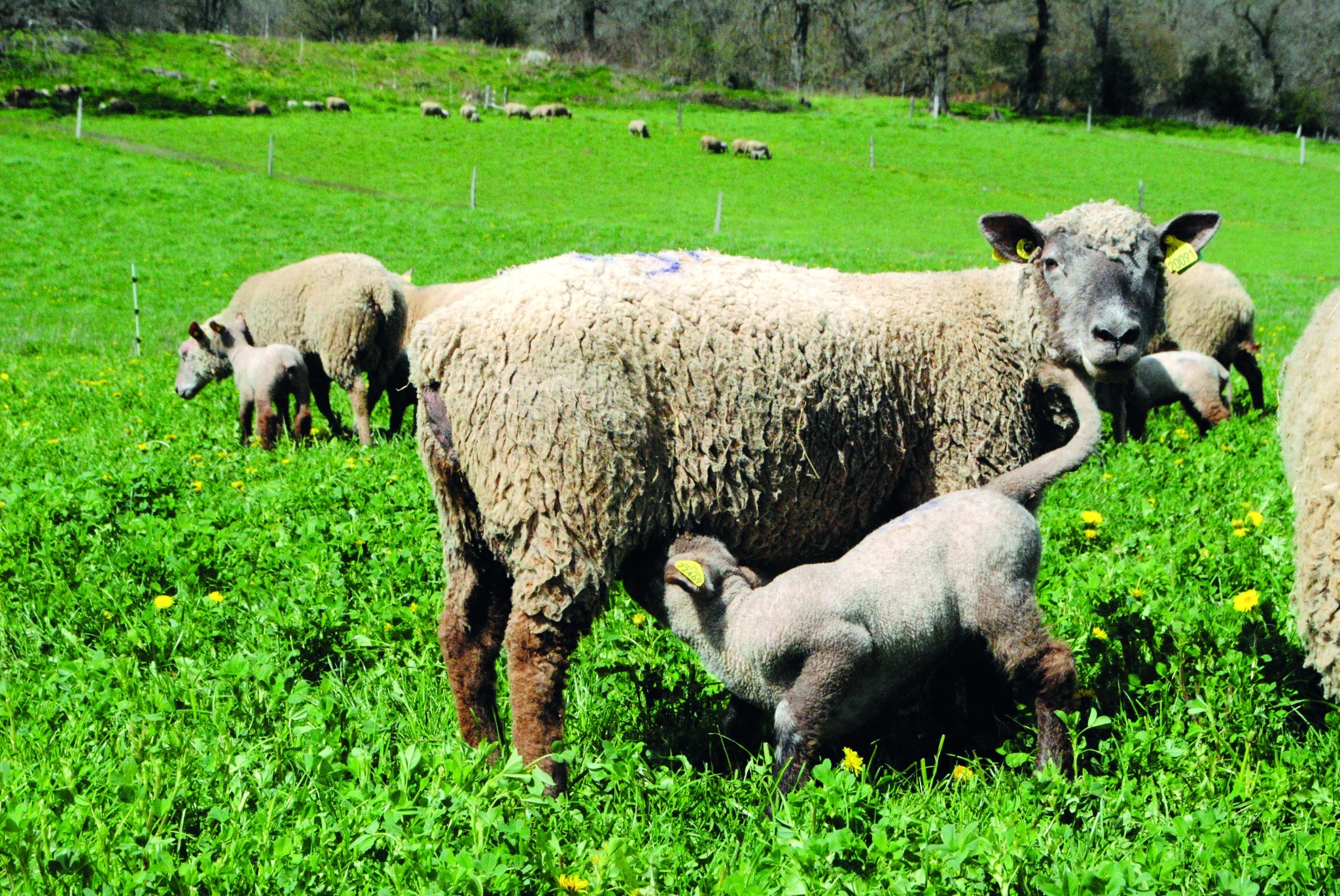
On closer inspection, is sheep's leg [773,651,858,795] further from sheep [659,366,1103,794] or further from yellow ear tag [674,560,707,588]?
yellow ear tag [674,560,707,588]

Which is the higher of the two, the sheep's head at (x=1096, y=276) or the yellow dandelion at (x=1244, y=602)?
the sheep's head at (x=1096, y=276)

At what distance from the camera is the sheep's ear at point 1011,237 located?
13.9 ft

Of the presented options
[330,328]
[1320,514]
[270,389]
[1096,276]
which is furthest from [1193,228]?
[330,328]

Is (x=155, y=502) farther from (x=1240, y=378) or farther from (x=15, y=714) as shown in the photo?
(x=1240, y=378)

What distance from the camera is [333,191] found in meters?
28.8

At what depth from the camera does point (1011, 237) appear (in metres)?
4.29

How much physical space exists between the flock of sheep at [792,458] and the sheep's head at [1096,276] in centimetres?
1

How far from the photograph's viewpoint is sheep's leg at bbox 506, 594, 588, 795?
342cm

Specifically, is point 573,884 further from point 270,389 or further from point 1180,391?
point 1180,391

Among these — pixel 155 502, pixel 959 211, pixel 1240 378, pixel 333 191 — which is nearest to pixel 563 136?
pixel 333 191

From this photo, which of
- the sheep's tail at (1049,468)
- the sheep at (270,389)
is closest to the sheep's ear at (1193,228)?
the sheep's tail at (1049,468)

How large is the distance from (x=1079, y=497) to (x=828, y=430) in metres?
3.29

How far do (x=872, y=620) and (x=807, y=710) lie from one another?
362 mm

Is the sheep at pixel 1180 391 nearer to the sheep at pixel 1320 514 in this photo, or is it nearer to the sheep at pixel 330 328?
the sheep at pixel 1320 514
